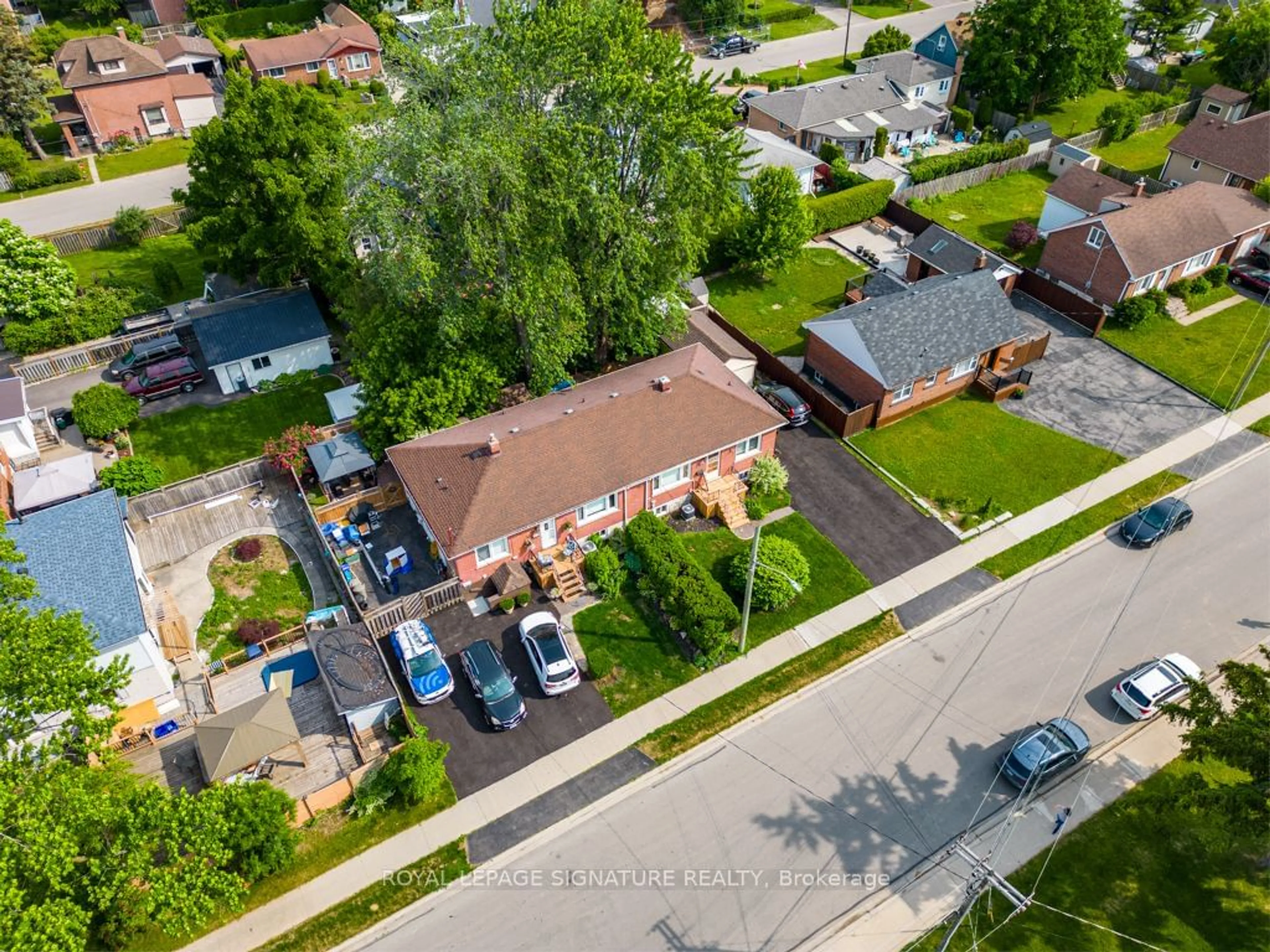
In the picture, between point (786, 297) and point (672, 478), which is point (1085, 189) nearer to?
point (786, 297)

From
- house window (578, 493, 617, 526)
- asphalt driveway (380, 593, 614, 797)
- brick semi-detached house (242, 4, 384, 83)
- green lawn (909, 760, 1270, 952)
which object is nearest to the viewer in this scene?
green lawn (909, 760, 1270, 952)

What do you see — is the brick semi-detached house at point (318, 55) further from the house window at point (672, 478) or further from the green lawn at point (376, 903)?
the green lawn at point (376, 903)

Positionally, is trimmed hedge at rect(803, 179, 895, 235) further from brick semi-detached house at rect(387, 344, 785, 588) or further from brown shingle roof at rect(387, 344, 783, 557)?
brown shingle roof at rect(387, 344, 783, 557)

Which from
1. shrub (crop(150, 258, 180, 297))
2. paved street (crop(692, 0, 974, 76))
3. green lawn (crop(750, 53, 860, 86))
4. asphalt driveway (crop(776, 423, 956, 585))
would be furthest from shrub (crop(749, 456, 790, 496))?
paved street (crop(692, 0, 974, 76))

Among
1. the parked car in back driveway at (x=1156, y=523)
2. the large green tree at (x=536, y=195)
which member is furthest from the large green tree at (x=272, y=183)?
the parked car in back driveway at (x=1156, y=523)

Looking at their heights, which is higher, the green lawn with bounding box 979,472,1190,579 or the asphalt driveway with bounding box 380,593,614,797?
the green lawn with bounding box 979,472,1190,579

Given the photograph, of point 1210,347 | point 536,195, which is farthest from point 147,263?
point 1210,347

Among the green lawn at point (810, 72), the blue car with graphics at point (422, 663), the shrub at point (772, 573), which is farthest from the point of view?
the green lawn at point (810, 72)
